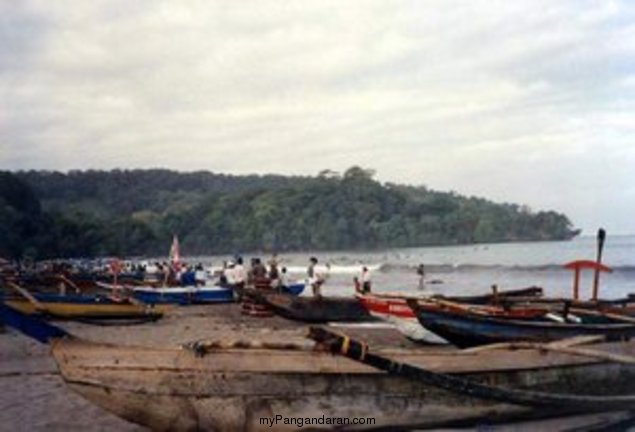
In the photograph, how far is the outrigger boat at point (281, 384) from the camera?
28.3 ft

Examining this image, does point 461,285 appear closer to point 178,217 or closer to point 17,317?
point 17,317

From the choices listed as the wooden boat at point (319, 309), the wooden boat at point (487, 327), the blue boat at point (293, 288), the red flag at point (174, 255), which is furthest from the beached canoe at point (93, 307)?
the wooden boat at point (487, 327)

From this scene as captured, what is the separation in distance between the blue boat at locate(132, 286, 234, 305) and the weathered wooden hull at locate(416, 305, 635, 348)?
17.5 metres

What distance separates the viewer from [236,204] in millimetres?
193750

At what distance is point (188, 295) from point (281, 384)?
70.7ft

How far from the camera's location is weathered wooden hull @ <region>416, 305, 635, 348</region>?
504 inches

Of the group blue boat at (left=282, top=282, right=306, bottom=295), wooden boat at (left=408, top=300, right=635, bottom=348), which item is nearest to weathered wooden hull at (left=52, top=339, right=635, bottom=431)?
wooden boat at (left=408, top=300, right=635, bottom=348)

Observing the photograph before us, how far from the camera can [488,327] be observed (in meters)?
12.8

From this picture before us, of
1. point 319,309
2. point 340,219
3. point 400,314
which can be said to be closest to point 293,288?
point 319,309

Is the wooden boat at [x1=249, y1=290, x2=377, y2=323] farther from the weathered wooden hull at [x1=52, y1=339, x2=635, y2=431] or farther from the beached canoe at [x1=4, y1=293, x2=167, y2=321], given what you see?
the weathered wooden hull at [x1=52, y1=339, x2=635, y2=431]

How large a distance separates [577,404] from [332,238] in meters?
166

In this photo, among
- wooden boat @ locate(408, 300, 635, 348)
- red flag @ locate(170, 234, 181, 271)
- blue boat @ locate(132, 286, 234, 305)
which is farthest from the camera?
red flag @ locate(170, 234, 181, 271)

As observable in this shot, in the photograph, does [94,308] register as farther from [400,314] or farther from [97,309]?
[400,314]

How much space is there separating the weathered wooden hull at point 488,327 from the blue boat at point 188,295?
17.5 meters
